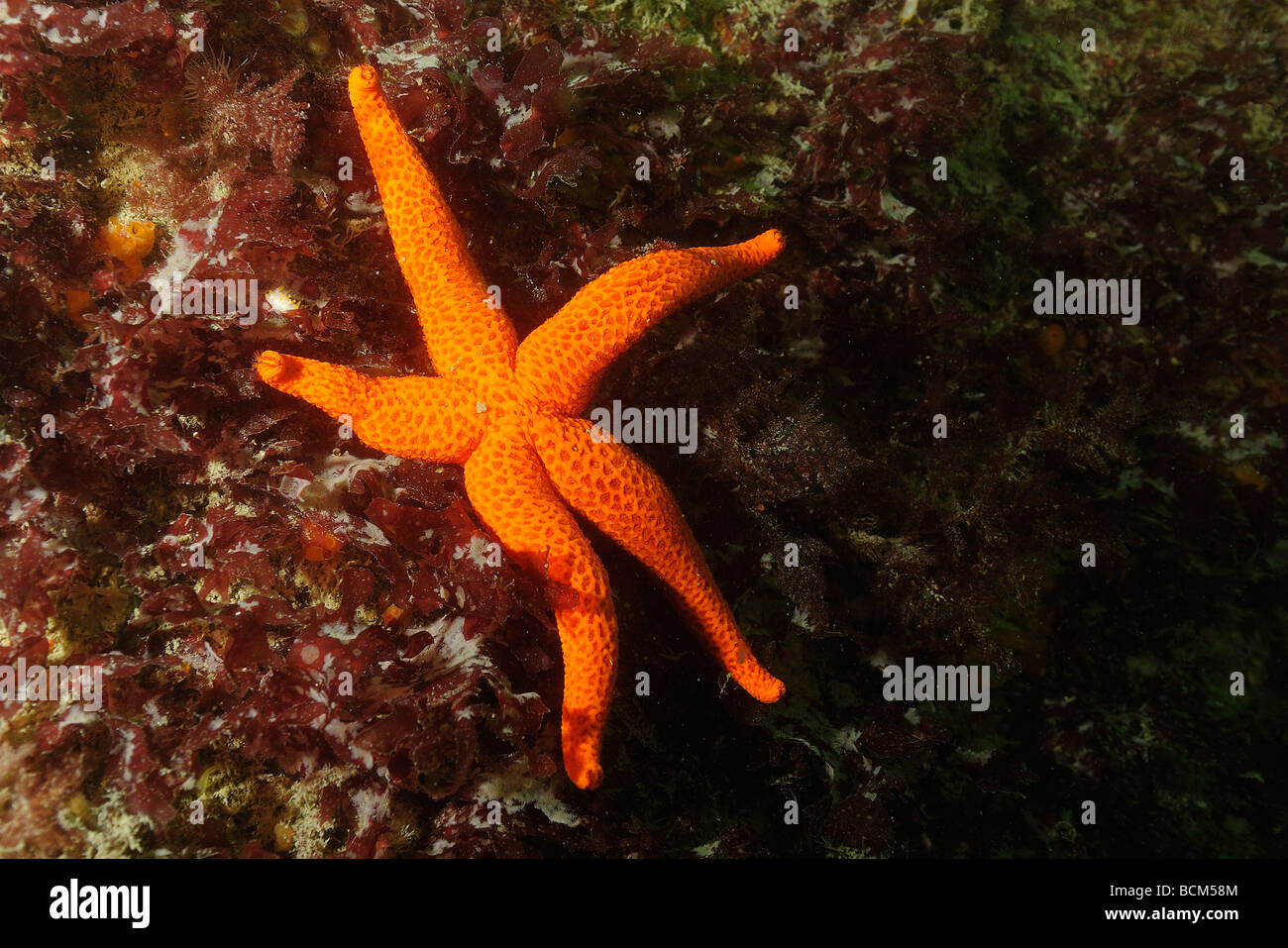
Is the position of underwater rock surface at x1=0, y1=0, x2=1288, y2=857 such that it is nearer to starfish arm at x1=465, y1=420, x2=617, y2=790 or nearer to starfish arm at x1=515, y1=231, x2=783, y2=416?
starfish arm at x1=465, y1=420, x2=617, y2=790

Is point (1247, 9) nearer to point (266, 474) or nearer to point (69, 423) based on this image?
point (266, 474)

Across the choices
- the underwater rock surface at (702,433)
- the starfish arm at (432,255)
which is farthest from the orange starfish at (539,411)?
the underwater rock surface at (702,433)

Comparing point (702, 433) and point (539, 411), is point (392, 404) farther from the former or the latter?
point (702, 433)

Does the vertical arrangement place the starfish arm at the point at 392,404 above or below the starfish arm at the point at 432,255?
below

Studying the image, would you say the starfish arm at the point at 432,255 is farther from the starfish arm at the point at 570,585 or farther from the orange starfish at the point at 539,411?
the starfish arm at the point at 570,585

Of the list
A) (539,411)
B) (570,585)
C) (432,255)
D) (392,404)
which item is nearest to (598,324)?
(539,411)
